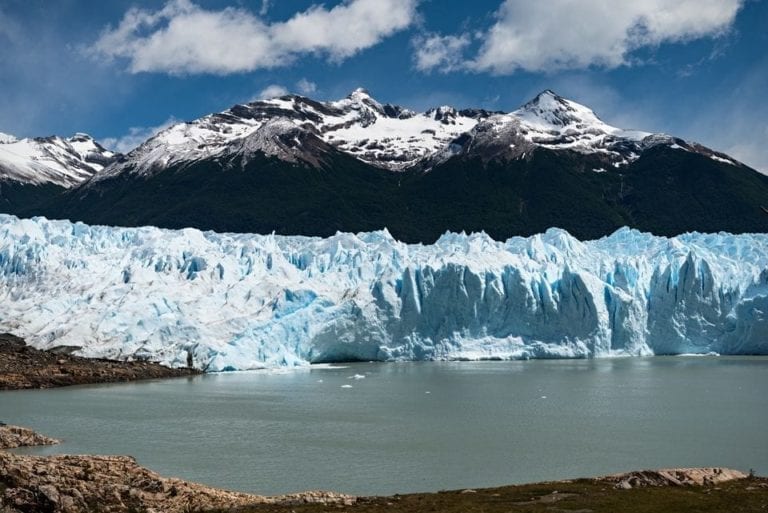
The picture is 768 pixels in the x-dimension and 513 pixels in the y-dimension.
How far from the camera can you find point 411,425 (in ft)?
67.9

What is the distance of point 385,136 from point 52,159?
69.9 m

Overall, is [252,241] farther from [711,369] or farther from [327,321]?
[711,369]

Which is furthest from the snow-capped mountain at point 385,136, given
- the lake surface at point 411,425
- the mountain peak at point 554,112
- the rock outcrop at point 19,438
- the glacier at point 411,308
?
the rock outcrop at point 19,438

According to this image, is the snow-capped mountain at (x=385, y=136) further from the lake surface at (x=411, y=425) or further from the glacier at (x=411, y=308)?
the lake surface at (x=411, y=425)

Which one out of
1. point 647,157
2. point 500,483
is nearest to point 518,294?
point 500,483

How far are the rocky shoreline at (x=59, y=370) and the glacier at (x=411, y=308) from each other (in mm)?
1338

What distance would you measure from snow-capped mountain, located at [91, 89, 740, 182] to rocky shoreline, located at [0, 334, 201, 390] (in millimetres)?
69741

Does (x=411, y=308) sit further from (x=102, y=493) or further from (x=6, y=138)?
(x=6, y=138)

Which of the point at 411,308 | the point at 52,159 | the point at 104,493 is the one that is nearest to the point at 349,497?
the point at 104,493

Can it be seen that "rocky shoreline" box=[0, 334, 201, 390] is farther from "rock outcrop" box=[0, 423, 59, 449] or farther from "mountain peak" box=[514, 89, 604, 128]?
"mountain peak" box=[514, 89, 604, 128]

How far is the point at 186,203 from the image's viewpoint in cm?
9106

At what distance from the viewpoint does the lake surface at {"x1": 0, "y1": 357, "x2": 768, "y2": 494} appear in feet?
50.4

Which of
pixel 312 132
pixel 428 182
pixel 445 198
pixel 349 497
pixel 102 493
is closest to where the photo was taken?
pixel 102 493

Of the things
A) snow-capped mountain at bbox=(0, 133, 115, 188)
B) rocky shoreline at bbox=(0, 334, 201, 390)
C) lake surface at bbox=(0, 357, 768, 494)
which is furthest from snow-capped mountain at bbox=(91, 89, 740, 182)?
lake surface at bbox=(0, 357, 768, 494)
